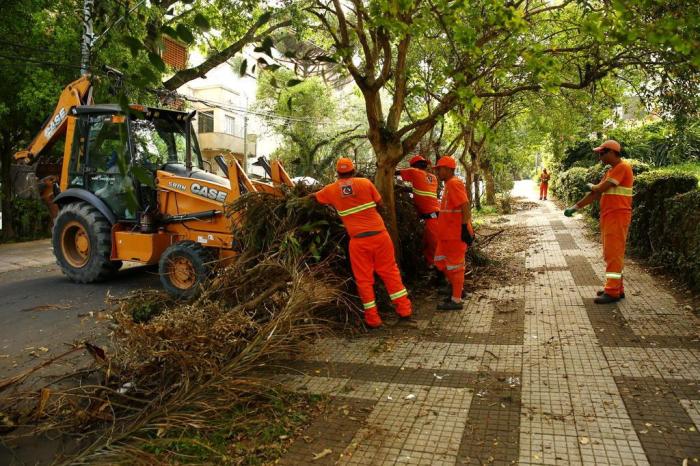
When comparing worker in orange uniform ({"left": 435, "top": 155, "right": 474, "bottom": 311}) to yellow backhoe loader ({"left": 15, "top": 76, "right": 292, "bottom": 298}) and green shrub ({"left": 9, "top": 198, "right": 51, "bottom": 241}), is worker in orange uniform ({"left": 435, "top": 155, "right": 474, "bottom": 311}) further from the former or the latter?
green shrub ({"left": 9, "top": 198, "right": 51, "bottom": 241})

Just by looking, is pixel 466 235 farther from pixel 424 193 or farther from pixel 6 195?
pixel 6 195

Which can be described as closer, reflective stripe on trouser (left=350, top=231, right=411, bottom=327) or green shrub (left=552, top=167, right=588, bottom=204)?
reflective stripe on trouser (left=350, top=231, right=411, bottom=327)

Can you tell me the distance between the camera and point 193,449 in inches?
125

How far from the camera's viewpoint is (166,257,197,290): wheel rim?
685 cm

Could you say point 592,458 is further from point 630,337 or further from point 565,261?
point 565,261

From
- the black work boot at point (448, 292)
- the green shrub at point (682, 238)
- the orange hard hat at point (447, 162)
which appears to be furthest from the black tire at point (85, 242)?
the green shrub at point (682, 238)

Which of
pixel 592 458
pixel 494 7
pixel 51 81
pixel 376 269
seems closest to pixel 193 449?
pixel 592 458

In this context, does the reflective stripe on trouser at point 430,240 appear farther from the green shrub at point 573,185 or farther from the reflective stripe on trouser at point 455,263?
the green shrub at point 573,185

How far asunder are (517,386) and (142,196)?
5.84 metres

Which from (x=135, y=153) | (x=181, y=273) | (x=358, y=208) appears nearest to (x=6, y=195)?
(x=135, y=153)

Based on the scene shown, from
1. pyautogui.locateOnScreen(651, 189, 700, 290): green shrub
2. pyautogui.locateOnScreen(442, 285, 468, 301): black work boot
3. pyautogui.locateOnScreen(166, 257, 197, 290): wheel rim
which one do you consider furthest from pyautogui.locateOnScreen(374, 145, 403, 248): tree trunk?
pyautogui.locateOnScreen(651, 189, 700, 290): green shrub

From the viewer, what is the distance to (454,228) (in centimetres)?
605

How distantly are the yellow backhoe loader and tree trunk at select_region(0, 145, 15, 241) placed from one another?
18.3 feet

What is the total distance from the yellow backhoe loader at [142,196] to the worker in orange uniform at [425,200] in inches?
74.4
